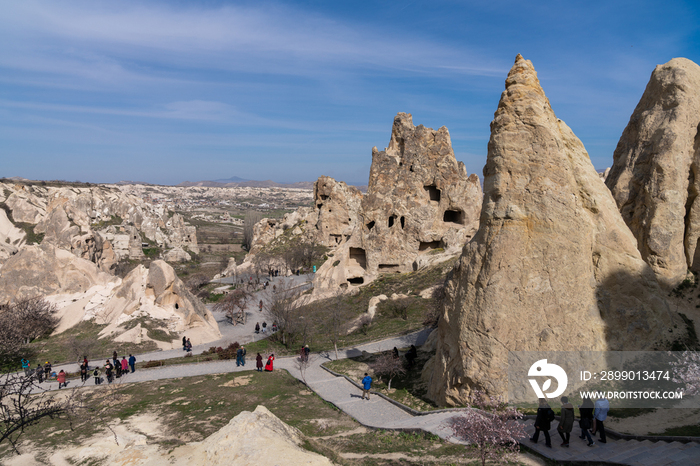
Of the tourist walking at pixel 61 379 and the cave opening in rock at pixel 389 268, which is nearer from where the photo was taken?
the tourist walking at pixel 61 379

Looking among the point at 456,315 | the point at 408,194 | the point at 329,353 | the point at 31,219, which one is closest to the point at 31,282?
the point at 329,353

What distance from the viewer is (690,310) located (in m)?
12.4

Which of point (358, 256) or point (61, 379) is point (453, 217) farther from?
point (61, 379)

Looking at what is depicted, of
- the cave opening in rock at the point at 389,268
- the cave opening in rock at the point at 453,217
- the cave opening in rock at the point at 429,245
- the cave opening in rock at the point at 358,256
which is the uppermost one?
the cave opening in rock at the point at 453,217

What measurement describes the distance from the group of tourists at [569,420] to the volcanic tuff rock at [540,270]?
2.15 metres

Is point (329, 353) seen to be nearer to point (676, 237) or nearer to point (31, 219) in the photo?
point (676, 237)

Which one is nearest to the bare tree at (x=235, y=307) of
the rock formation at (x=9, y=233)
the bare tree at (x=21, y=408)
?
the bare tree at (x=21, y=408)

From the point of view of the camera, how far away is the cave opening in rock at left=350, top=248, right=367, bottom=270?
36.3 m

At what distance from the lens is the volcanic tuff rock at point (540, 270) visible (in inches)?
432

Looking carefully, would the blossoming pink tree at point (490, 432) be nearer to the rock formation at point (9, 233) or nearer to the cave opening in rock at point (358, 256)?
the cave opening in rock at point (358, 256)

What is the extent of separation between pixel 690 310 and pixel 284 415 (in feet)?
40.7

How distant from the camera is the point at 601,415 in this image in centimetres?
865

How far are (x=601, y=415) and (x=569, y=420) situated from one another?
2.37ft

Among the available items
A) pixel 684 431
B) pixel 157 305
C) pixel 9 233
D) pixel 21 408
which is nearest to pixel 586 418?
pixel 684 431
